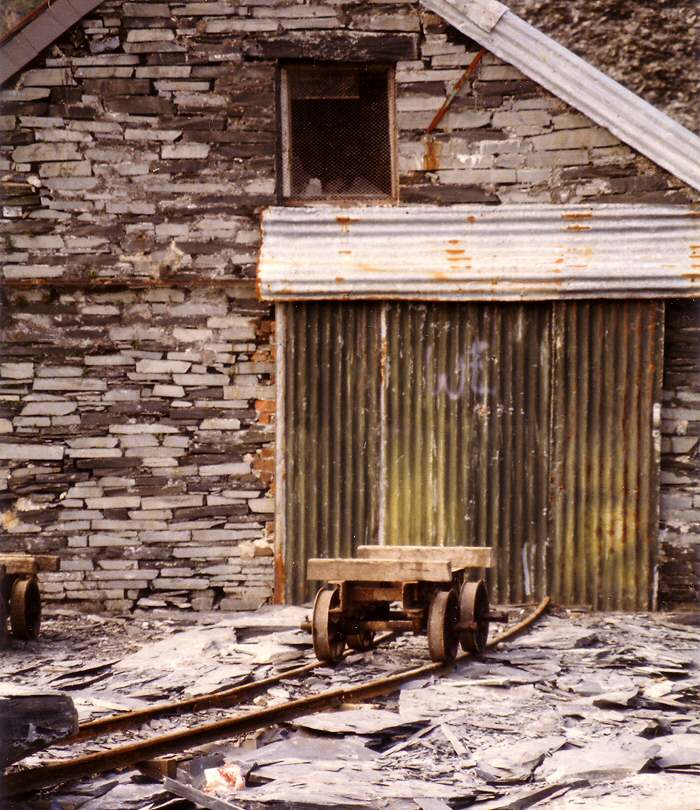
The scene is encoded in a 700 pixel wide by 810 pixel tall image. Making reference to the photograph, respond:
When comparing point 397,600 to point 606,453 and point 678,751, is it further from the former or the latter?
point 606,453

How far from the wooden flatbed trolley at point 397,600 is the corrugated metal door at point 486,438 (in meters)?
2.09

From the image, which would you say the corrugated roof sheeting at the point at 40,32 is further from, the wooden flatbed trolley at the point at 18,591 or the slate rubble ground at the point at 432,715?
the slate rubble ground at the point at 432,715

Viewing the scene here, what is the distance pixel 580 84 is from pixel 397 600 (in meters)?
5.37

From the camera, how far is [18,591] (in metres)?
9.36

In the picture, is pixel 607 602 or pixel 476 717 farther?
pixel 607 602

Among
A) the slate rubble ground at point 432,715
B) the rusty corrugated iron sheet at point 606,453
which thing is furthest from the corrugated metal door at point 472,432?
the slate rubble ground at point 432,715

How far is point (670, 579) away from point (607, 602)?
2.19 feet

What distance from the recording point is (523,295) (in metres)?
10.5

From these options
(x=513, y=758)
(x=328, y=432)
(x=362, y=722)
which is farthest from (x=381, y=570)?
(x=328, y=432)

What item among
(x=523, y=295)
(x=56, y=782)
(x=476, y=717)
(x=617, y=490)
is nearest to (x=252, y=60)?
(x=523, y=295)

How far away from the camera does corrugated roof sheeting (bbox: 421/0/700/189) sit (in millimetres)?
10328

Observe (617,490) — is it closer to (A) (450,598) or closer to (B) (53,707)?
(A) (450,598)

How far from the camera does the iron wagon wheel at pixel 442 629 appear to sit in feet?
26.0

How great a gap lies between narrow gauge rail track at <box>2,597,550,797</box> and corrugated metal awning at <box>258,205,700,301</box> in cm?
384
